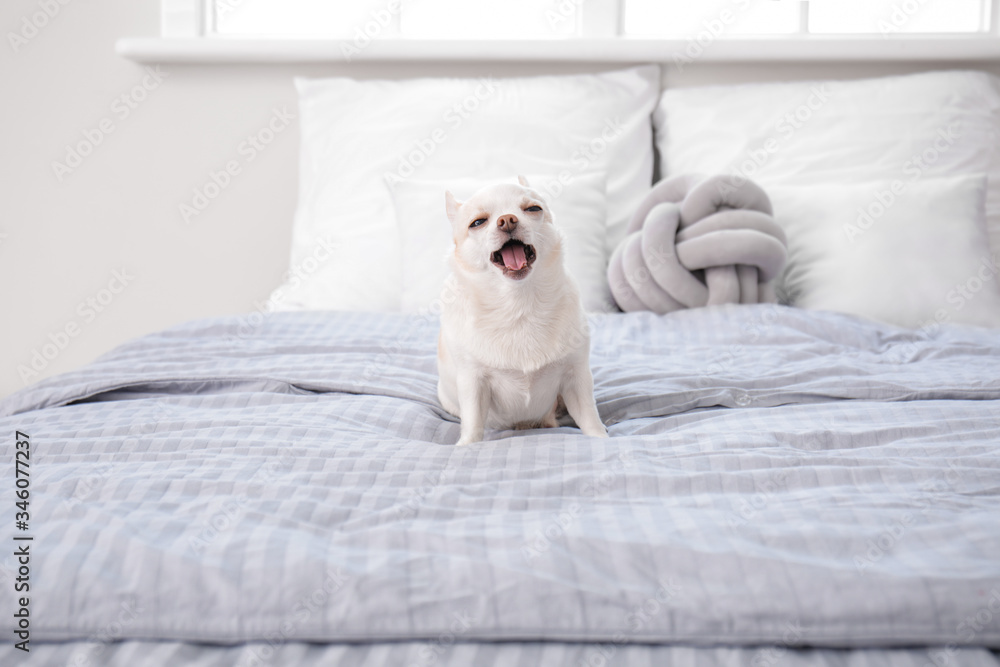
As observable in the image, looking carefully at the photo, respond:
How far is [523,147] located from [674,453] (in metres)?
1.32

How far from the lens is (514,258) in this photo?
94 centimetres

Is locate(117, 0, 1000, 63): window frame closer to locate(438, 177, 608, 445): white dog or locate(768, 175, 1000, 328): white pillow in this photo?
locate(768, 175, 1000, 328): white pillow

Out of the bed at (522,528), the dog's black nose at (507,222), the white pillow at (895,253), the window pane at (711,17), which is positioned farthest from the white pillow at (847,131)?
the dog's black nose at (507,222)

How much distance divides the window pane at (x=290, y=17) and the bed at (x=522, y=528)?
5.31ft

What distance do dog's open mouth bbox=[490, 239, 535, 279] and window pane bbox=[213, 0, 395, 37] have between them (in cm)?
170

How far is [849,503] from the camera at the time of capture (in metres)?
0.65

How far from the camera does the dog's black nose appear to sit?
3.01ft

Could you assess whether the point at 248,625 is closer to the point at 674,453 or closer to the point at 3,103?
the point at 674,453

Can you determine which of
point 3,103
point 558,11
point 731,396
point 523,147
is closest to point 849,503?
point 731,396

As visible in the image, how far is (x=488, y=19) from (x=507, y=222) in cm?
168

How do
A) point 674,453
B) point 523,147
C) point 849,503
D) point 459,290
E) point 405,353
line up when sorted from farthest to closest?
point 523,147 < point 405,353 < point 459,290 < point 674,453 < point 849,503

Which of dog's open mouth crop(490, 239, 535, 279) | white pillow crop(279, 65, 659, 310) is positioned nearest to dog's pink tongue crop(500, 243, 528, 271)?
dog's open mouth crop(490, 239, 535, 279)

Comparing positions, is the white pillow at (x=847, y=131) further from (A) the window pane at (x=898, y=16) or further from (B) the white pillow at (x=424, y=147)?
(A) the window pane at (x=898, y=16)

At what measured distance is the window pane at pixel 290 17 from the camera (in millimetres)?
2359
